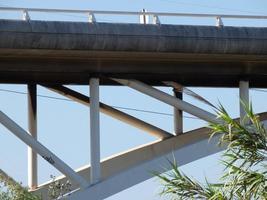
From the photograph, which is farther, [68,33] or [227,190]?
[68,33]

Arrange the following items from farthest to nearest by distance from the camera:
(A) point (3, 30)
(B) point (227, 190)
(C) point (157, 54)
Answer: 1. (C) point (157, 54)
2. (A) point (3, 30)
3. (B) point (227, 190)

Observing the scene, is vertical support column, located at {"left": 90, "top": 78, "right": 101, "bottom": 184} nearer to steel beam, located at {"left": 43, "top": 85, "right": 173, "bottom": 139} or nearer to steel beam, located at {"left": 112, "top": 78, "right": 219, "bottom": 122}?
steel beam, located at {"left": 112, "top": 78, "right": 219, "bottom": 122}

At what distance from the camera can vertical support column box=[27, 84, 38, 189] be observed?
33.8 m

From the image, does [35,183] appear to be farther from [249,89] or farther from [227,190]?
[227,190]

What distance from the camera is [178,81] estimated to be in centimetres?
3394

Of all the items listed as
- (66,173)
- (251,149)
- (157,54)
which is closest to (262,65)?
(157,54)

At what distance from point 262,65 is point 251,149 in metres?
16.0

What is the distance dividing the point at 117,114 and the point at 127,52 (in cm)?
581

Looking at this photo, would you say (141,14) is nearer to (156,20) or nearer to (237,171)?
(156,20)

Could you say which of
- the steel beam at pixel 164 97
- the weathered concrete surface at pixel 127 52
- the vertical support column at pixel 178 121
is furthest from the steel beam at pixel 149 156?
the weathered concrete surface at pixel 127 52

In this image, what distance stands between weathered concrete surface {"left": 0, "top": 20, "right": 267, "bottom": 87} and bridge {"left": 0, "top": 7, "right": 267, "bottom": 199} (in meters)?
0.02

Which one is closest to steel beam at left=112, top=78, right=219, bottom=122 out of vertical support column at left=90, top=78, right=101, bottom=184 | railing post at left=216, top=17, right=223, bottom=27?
vertical support column at left=90, top=78, right=101, bottom=184

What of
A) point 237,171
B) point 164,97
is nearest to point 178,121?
point 164,97

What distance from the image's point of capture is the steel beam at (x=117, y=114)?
114 feet
